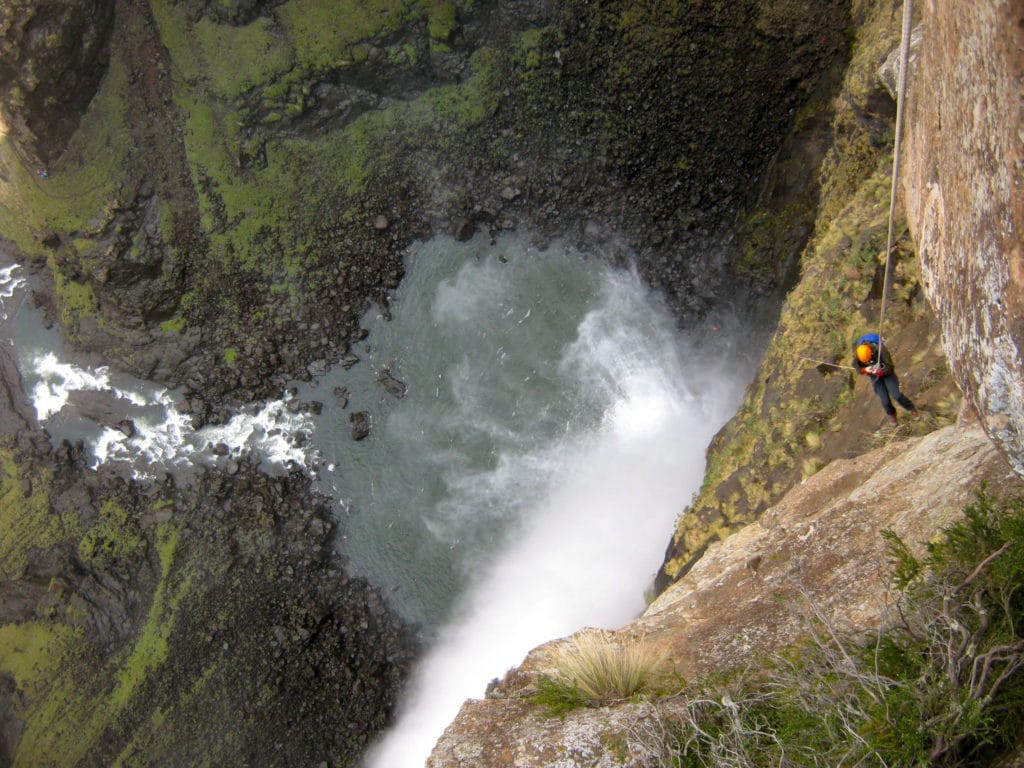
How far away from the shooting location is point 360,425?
15.8 meters

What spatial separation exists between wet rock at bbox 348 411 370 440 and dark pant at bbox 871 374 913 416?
11553 mm

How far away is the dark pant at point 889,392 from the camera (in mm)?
7734

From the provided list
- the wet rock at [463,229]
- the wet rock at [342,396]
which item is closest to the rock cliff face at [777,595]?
the wet rock at [342,396]

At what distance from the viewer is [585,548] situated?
14609 millimetres

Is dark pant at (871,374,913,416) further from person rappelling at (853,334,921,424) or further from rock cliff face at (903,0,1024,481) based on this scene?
rock cliff face at (903,0,1024,481)

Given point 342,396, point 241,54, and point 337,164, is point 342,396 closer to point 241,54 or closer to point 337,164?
point 337,164

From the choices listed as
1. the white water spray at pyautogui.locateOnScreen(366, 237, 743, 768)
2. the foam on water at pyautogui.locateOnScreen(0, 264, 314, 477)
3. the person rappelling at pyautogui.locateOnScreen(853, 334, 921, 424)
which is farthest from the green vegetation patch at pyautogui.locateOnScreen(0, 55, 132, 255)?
the person rappelling at pyautogui.locateOnScreen(853, 334, 921, 424)

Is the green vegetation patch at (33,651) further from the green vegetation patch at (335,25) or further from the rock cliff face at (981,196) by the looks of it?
the rock cliff face at (981,196)

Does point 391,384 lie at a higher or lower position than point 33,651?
higher

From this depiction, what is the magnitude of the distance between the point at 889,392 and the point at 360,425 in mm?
11739

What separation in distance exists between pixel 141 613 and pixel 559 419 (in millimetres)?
11200

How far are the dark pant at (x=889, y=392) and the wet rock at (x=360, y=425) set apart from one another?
11.6 m

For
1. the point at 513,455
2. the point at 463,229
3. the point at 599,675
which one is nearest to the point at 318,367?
the point at 463,229

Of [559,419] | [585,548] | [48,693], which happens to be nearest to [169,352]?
[48,693]
